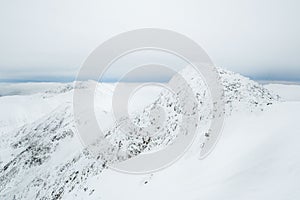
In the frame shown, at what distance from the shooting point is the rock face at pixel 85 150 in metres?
21.7

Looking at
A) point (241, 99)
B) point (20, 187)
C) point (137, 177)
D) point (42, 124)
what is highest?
point (241, 99)

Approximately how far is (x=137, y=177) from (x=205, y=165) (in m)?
6.61

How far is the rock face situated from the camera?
2172cm

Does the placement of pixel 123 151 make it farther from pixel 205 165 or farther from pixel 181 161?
pixel 205 165

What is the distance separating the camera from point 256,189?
9.80 metres

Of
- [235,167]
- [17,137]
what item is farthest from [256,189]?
[17,137]

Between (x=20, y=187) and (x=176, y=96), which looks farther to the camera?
(x=20, y=187)

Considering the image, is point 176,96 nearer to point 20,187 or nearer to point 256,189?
point 256,189

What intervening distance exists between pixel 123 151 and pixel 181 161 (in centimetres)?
1058

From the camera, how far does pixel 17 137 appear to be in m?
81.2

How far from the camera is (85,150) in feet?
118

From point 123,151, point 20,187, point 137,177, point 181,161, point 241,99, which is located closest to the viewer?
point 181,161

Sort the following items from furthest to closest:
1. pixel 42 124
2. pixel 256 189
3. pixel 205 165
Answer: pixel 42 124
pixel 205 165
pixel 256 189

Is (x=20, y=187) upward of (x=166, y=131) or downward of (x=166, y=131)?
downward
